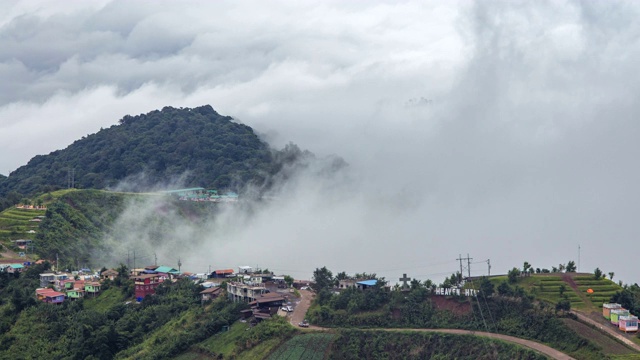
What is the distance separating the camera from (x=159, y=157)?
488 feet

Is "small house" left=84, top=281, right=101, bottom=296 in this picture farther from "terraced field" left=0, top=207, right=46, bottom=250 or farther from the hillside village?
"terraced field" left=0, top=207, right=46, bottom=250

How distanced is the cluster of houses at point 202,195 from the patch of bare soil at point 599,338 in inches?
3241

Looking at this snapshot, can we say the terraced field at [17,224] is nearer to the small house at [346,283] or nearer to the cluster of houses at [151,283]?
the cluster of houses at [151,283]

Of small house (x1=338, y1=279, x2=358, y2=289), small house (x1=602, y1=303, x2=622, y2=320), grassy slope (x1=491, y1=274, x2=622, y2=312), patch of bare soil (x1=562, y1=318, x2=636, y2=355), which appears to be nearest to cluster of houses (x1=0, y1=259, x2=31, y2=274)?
small house (x1=338, y1=279, x2=358, y2=289)

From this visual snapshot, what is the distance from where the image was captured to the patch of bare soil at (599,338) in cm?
4547

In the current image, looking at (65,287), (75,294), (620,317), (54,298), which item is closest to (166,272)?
(75,294)

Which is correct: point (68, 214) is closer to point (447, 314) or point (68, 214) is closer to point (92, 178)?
point (92, 178)

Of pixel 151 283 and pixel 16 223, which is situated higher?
pixel 16 223

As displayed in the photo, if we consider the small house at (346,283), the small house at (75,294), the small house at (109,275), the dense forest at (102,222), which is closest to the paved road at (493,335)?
the small house at (346,283)

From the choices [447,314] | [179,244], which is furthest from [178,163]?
[447,314]

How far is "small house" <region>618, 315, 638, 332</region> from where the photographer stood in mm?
47969

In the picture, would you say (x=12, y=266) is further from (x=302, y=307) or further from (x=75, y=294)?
(x=302, y=307)

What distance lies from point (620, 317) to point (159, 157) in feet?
371

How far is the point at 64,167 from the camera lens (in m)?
147
